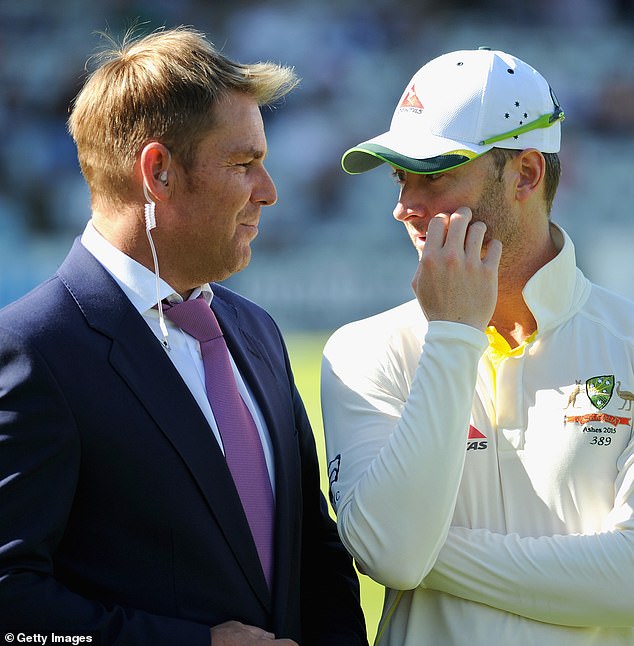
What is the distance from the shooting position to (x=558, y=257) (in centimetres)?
259

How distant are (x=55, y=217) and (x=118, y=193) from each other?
12.8 meters

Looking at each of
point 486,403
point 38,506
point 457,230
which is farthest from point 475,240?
point 38,506

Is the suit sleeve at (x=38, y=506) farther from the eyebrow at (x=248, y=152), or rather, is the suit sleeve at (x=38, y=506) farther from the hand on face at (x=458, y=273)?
the hand on face at (x=458, y=273)

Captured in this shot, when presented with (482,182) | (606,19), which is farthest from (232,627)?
(606,19)

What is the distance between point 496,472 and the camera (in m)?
2.44

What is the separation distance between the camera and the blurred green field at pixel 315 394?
5027 millimetres

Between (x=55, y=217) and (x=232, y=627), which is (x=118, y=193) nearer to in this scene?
(x=232, y=627)

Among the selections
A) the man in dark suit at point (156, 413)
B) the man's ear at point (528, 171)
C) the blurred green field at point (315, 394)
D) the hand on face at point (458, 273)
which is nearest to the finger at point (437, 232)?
the hand on face at point (458, 273)

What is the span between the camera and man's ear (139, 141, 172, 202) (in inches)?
95.3

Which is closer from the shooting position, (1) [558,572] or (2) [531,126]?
(1) [558,572]

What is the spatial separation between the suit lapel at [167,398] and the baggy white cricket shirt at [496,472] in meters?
0.24

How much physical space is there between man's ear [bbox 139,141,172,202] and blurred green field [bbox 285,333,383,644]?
2.76m

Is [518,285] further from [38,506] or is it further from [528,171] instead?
[38,506]

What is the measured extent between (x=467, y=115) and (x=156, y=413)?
98 cm
